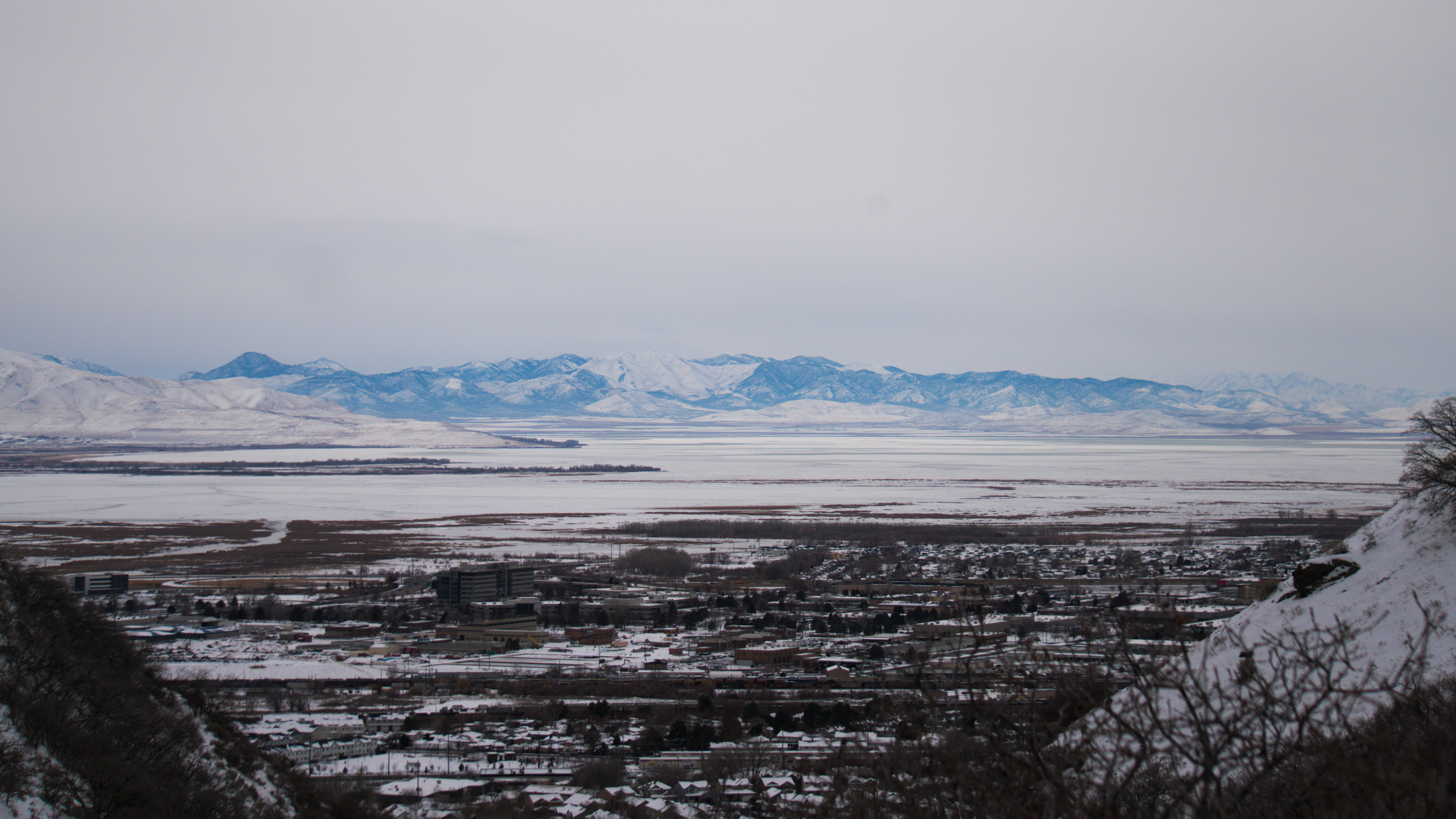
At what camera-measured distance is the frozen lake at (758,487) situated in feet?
217

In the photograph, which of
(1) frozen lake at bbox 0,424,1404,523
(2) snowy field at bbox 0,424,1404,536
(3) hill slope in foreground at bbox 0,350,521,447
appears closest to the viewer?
(2) snowy field at bbox 0,424,1404,536

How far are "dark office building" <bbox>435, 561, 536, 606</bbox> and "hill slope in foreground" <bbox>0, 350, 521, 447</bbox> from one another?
126m

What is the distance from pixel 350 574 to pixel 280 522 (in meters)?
23.5

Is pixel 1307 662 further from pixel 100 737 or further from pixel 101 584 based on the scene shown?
pixel 101 584

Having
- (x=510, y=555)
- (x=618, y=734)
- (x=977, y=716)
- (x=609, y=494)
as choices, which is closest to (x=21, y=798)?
(x=977, y=716)

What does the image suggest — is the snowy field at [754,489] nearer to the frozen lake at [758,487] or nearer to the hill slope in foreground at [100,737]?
the frozen lake at [758,487]

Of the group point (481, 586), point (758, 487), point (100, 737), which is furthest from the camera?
point (758, 487)

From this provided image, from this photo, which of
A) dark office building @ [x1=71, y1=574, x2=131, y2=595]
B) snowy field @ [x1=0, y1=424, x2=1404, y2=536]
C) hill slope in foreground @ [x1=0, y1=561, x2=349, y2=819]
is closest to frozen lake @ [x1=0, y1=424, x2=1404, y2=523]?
snowy field @ [x1=0, y1=424, x2=1404, y2=536]

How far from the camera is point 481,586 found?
3553 centimetres

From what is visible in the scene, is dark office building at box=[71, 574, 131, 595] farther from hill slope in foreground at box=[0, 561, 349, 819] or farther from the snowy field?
hill slope in foreground at box=[0, 561, 349, 819]

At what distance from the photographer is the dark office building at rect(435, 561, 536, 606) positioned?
115 ft

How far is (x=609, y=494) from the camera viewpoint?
80.9 meters

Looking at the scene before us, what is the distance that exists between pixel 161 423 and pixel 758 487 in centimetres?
14182

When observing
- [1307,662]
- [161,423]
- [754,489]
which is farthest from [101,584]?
[161,423]
